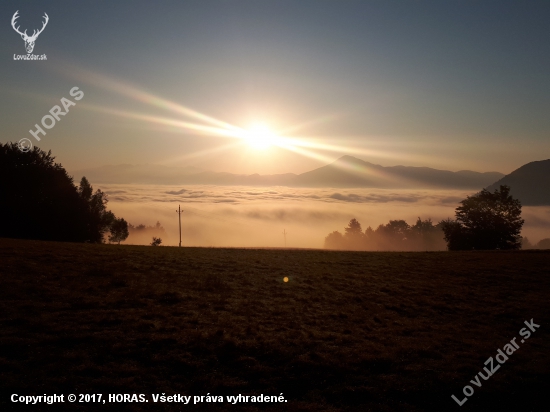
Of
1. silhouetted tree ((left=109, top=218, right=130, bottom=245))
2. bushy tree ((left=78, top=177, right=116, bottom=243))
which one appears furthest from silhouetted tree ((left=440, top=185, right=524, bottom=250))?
silhouetted tree ((left=109, top=218, right=130, bottom=245))

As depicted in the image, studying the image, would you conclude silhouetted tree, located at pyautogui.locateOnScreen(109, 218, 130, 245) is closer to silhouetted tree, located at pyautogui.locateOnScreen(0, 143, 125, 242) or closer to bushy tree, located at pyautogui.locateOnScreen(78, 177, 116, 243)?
bushy tree, located at pyautogui.locateOnScreen(78, 177, 116, 243)

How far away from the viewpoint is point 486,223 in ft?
222

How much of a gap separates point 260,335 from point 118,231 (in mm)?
92447

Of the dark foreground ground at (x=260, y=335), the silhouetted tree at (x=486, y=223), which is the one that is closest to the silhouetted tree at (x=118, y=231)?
the dark foreground ground at (x=260, y=335)

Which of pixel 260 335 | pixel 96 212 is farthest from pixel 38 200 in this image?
pixel 260 335

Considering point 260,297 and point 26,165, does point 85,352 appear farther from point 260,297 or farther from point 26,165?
point 26,165

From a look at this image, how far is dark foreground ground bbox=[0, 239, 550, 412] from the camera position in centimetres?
1060

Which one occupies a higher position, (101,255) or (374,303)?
(101,255)

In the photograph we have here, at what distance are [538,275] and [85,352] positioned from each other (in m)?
35.3

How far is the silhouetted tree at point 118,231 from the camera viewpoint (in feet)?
313

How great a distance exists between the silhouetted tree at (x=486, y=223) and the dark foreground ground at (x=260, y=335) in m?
43.0

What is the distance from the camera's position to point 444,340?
634 inches

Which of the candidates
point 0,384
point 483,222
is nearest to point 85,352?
point 0,384

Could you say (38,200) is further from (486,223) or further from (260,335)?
(486,223)
